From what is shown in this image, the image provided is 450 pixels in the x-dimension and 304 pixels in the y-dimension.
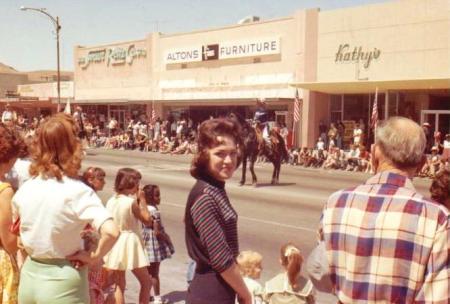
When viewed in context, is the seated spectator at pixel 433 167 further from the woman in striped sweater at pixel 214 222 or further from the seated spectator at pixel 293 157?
the woman in striped sweater at pixel 214 222

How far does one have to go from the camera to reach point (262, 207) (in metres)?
14.2

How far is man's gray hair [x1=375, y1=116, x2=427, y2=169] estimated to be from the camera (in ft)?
8.68

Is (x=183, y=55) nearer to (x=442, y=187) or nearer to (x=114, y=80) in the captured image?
(x=114, y=80)

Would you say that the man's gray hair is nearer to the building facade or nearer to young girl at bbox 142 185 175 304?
young girl at bbox 142 185 175 304

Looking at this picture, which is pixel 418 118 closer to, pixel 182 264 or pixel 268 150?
pixel 268 150

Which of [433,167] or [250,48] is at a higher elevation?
[250,48]

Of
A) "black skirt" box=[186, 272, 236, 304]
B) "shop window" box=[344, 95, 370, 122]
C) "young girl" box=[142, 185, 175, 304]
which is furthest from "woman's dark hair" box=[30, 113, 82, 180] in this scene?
"shop window" box=[344, 95, 370, 122]

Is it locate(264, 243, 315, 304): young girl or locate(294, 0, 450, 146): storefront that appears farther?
locate(294, 0, 450, 146): storefront

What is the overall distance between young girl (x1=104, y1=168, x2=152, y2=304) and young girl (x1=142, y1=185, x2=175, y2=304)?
18.9 inches

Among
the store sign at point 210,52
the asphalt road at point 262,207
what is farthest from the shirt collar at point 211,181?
the store sign at point 210,52

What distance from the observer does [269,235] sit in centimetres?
1073

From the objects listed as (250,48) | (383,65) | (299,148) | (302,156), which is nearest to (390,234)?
(302,156)

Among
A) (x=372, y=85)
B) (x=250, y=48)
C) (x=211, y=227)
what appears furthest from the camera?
(x=250, y=48)

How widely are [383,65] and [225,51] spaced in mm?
11667
